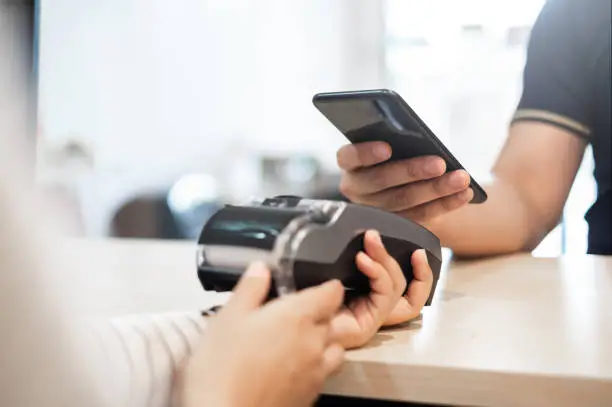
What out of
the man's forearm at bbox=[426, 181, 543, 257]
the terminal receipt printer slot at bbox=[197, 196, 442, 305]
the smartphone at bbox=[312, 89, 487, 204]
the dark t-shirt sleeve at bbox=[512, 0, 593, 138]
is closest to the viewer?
the terminal receipt printer slot at bbox=[197, 196, 442, 305]

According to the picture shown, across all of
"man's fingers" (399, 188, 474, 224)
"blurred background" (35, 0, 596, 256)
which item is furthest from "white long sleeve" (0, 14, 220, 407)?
"blurred background" (35, 0, 596, 256)

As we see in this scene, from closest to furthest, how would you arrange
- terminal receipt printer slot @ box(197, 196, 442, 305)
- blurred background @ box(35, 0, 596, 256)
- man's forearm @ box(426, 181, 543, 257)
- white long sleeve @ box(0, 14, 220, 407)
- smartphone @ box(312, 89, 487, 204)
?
white long sleeve @ box(0, 14, 220, 407)
terminal receipt printer slot @ box(197, 196, 442, 305)
smartphone @ box(312, 89, 487, 204)
man's forearm @ box(426, 181, 543, 257)
blurred background @ box(35, 0, 596, 256)

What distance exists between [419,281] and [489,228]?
350mm

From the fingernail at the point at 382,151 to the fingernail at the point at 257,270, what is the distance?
0.25 metres

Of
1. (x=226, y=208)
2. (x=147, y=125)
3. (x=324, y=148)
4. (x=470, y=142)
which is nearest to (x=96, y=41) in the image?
(x=147, y=125)

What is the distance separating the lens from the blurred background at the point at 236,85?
213 centimetres

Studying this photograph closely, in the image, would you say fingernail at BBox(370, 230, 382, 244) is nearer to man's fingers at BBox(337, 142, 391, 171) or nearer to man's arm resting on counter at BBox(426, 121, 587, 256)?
man's fingers at BBox(337, 142, 391, 171)

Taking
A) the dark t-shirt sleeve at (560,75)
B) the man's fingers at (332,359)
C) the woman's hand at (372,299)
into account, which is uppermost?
the dark t-shirt sleeve at (560,75)

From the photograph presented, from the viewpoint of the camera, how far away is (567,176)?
1.00 meters

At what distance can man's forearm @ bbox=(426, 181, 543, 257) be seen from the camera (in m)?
0.74

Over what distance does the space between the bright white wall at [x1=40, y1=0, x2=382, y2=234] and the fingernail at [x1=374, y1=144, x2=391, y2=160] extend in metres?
1.54

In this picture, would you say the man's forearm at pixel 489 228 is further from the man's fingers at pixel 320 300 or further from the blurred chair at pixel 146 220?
the blurred chair at pixel 146 220

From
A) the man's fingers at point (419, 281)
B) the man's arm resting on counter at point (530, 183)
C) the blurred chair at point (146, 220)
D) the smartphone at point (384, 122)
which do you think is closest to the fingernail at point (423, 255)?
the man's fingers at point (419, 281)

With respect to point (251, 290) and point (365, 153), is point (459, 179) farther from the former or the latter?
point (251, 290)
